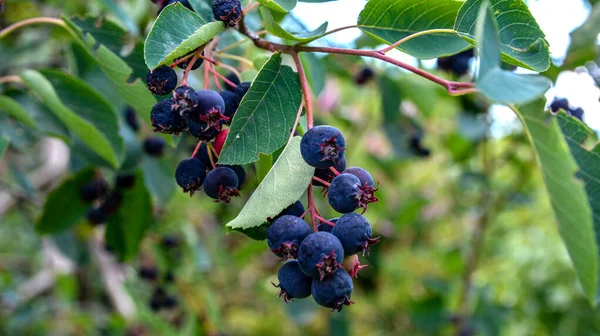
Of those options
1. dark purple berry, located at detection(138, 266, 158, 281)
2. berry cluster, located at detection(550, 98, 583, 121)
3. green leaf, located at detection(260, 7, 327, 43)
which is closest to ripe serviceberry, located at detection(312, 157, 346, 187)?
green leaf, located at detection(260, 7, 327, 43)

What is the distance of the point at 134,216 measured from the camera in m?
1.97

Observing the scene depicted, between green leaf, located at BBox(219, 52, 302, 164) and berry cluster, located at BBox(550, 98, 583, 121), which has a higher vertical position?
berry cluster, located at BBox(550, 98, 583, 121)

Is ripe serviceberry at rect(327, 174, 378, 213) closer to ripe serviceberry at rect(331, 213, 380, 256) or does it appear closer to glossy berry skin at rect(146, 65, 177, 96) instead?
ripe serviceberry at rect(331, 213, 380, 256)

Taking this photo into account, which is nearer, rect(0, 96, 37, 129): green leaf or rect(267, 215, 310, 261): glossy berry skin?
rect(267, 215, 310, 261): glossy berry skin

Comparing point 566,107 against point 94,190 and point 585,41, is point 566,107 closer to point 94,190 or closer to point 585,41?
point 585,41

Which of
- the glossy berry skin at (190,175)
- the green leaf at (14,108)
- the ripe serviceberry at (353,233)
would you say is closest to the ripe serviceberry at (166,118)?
the glossy berry skin at (190,175)

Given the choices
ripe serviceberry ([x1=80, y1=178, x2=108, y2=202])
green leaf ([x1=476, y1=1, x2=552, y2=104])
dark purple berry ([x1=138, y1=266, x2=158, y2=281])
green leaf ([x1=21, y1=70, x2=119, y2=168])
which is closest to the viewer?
green leaf ([x1=476, y1=1, x2=552, y2=104])

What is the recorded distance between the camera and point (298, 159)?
951 millimetres

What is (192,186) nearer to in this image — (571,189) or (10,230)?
(571,189)

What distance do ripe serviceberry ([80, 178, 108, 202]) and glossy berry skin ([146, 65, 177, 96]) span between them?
1102 mm

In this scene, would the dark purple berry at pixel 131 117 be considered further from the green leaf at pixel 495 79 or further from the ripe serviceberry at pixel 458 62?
the green leaf at pixel 495 79

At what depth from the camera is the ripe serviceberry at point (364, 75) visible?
2516mm

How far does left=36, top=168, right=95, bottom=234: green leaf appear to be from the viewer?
195 centimetres

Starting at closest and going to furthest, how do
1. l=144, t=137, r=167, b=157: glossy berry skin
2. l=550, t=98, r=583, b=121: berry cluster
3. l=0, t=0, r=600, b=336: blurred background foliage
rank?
l=550, t=98, r=583, b=121: berry cluster < l=144, t=137, r=167, b=157: glossy berry skin < l=0, t=0, r=600, b=336: blurred background foliage
